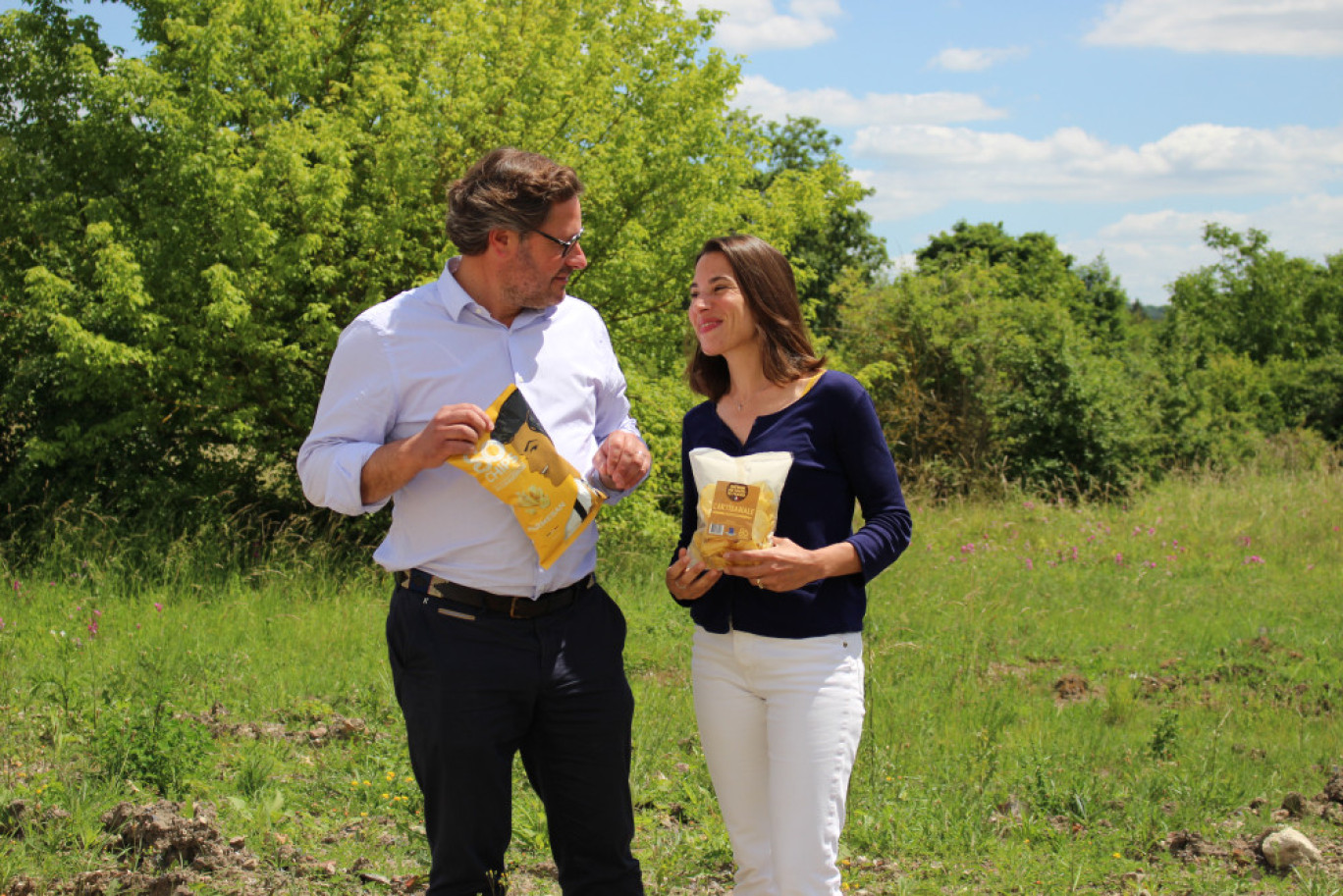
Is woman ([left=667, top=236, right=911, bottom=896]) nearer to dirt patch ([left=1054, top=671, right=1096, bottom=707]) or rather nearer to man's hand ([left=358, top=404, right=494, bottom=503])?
man's hand ([left=358, top=404, right=494, bottom=503])

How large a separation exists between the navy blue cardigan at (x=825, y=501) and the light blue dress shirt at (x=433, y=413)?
1.45 ft

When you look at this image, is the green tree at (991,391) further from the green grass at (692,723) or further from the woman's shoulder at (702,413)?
the woman's shoulder at (702,413)

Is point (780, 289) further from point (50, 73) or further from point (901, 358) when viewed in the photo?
point (901, 358)

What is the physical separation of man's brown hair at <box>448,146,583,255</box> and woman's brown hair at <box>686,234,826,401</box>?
438 millimetres

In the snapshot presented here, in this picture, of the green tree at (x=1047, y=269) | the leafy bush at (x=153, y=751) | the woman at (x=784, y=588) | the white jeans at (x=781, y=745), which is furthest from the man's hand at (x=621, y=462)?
the green tree at (x=1047, y=269)

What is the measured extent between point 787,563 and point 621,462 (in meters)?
0.48

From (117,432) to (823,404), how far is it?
7.67 metres

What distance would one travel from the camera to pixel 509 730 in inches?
107

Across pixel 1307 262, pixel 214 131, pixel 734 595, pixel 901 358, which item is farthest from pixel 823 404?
pixel 1307 262

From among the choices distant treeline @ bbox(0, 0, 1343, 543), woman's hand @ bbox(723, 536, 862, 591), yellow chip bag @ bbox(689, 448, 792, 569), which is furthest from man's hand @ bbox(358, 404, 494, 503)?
distant treeline @ bbox(0, 0, 1343, 543)

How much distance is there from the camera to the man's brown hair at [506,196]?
2.66 m

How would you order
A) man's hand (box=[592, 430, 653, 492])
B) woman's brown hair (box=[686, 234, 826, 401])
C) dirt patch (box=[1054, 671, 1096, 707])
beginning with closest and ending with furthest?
man's hand (box=[592, 430, 653, 492]) < woman's brown hair (box=[686, 234, 826, 401]) < dirt patch (box=[1054, 671, 1096, 707])

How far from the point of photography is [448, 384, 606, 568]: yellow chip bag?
257 cm

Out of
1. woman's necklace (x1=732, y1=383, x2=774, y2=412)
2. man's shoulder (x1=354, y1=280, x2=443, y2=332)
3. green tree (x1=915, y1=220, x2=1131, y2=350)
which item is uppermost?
green tree (x1=915, y1=220, x2=1131, y2=350)
